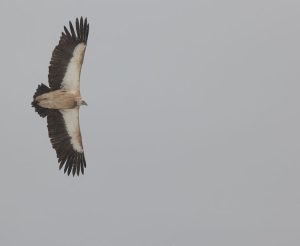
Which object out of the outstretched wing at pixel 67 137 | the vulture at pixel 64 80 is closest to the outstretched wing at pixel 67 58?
the vulture at pixel 64 80

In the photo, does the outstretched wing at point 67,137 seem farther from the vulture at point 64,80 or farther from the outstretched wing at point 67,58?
the outstretched wing at point 67,58

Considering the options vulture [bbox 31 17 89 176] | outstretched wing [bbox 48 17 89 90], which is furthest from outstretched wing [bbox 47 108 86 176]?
outstretched wing [bbox 48 17 89 90]

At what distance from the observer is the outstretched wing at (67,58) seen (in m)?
32.2

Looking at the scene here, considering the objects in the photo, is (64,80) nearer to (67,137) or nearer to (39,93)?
(39,93)

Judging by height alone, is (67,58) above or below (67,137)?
above

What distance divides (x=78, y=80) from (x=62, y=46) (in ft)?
4.97

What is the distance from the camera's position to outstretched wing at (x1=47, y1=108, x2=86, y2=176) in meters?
33.5

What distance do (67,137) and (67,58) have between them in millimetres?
3618

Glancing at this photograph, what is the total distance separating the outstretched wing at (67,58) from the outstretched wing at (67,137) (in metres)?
1.50

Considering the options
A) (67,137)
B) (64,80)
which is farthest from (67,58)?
(67,137)

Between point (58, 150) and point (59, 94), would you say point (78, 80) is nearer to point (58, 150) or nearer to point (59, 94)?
point (59, 94)

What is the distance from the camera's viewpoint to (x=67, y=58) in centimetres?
3219

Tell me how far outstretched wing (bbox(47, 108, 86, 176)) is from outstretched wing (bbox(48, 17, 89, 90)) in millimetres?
1502

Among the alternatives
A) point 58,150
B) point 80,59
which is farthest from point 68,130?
point 80,59
